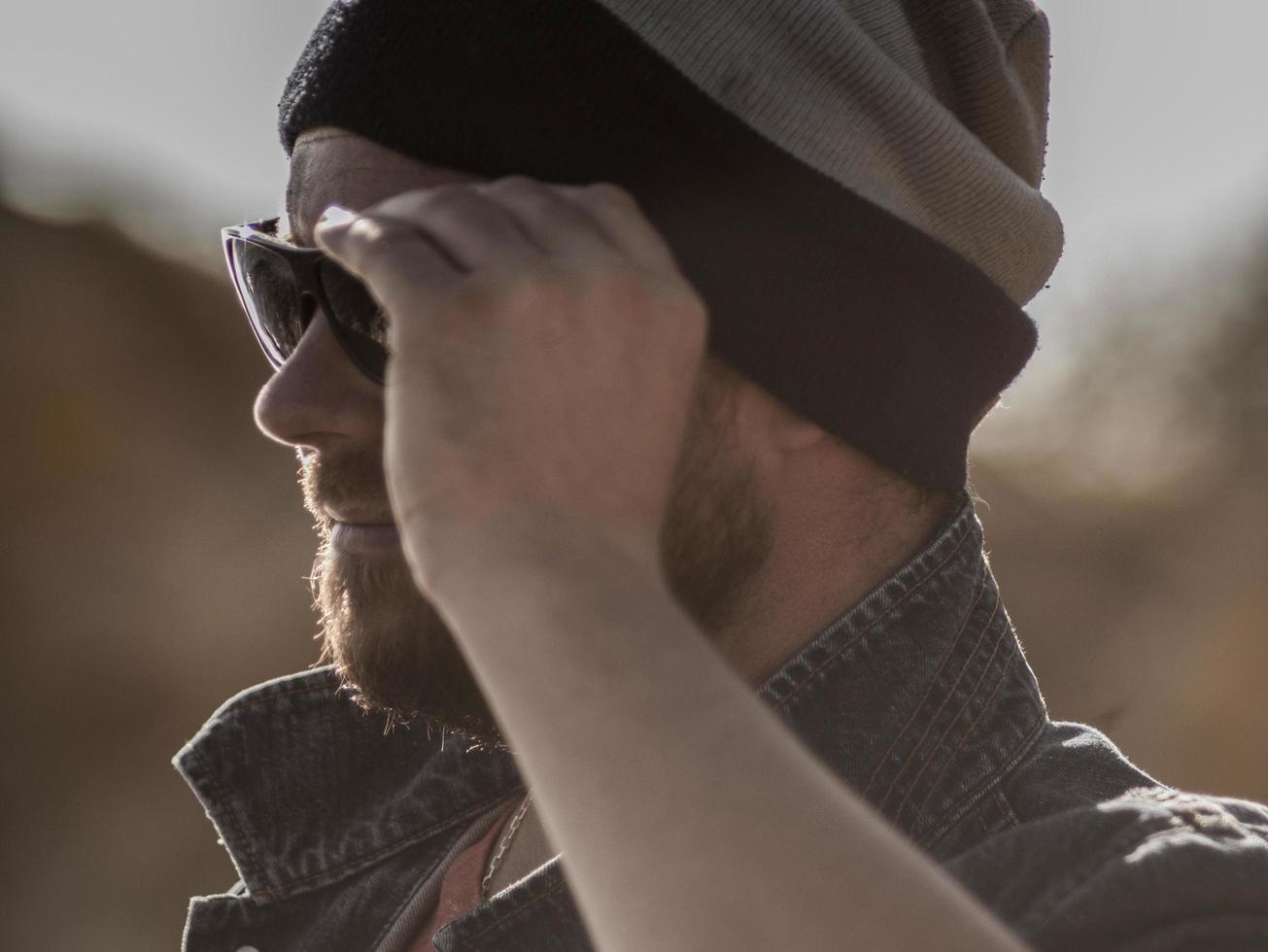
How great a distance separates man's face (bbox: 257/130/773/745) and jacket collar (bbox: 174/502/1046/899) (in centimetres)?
20

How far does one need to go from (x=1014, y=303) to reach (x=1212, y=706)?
800 cm

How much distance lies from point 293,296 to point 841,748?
1117 millimetres

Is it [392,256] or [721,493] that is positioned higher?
[392,256]

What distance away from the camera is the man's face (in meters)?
1.91

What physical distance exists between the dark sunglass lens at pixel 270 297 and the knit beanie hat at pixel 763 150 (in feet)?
0.80

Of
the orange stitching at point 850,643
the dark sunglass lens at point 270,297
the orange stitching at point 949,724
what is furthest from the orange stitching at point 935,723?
the dark sunglass lens at point 270,297

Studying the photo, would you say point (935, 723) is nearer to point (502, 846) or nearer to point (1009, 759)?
point (1009, 759)

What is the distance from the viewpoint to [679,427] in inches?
49.6

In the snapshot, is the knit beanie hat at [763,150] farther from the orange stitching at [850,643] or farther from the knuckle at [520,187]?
the knuckle at [520,187]

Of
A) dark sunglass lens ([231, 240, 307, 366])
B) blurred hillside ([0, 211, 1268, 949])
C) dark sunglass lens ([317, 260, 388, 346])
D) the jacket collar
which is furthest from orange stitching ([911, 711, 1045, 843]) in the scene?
blurred hillside ([0, 211, 1268, 949])

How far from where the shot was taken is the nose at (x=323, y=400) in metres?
1.97

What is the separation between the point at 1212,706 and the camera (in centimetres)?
908

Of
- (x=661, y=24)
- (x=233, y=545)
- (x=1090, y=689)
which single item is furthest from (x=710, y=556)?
(x=233, y=545)

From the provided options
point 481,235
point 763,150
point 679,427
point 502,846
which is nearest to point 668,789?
point 679,427
